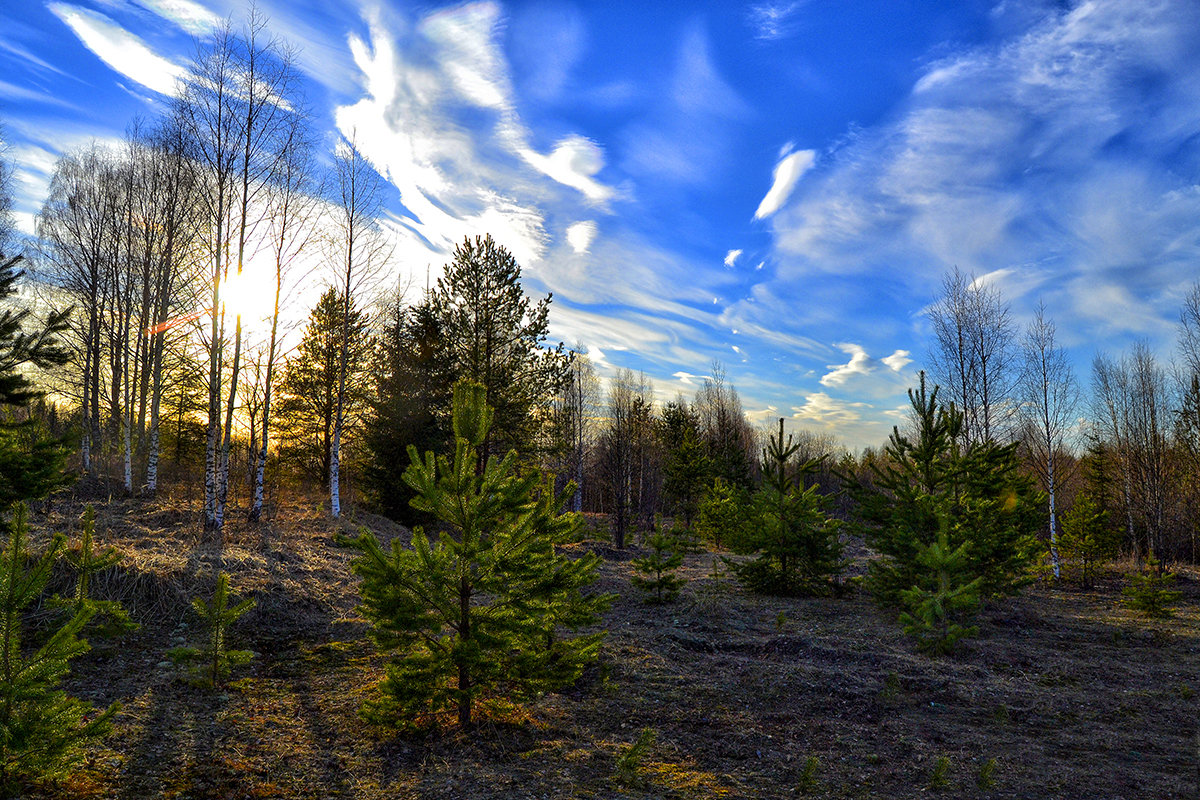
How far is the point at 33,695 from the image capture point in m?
3.12

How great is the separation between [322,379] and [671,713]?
2024cm

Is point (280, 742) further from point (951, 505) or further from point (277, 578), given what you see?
point (951, 505)

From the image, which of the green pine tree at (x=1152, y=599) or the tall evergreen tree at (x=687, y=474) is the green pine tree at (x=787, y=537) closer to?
the green pine tree at (x=1152, y=599)

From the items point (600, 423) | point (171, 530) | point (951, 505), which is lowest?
point (171, 530)

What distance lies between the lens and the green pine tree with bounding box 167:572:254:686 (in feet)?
17.6

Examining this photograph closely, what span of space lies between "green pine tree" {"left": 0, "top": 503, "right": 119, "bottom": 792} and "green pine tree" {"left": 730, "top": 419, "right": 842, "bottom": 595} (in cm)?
1094

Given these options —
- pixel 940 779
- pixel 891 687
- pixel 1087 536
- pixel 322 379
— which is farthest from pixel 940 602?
pixel 322 379

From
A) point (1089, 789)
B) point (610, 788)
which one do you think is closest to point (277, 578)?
point (610, 788)

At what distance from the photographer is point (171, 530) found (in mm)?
11328

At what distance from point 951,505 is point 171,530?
15528 millimetres

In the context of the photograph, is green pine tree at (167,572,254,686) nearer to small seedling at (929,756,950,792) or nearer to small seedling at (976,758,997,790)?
A: small seedling at (929,756,950,792)

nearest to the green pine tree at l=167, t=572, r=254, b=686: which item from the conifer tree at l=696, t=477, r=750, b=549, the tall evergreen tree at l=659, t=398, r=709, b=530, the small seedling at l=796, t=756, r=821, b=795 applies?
the small seedling at l=796, t=756, r=821, b=795

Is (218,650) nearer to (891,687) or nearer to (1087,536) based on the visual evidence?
(891,687)

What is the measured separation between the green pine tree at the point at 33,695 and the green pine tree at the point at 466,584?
1725 mm
